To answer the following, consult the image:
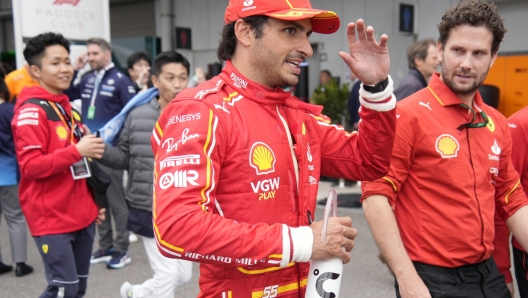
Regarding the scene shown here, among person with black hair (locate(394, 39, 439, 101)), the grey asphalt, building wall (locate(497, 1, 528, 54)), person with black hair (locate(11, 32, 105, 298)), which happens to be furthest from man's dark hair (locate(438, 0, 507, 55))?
building wall (locate(497, 1, 528, 54))

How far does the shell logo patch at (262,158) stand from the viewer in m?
1.89

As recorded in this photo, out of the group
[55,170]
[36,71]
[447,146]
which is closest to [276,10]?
[447,146]

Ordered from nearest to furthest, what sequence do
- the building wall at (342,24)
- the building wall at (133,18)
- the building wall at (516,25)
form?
the building wall at (516,25), the building wall at (342,24), the building wall at (133,18)

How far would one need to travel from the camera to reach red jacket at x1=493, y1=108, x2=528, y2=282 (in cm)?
302

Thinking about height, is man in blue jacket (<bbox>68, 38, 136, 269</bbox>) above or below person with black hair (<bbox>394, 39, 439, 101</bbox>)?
below

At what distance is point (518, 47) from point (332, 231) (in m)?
9.52

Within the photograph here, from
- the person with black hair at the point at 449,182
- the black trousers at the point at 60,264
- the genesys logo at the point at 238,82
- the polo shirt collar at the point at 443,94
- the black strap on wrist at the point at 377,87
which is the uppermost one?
the genesys logo at the point at 238,82

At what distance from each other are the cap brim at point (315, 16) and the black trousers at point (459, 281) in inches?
46.6

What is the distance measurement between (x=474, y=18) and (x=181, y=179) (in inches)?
65.9

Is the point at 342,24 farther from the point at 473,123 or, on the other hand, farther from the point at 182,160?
the point at 182,160

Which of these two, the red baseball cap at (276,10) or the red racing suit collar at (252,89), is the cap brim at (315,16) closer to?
the red baseball cap at (276,10)

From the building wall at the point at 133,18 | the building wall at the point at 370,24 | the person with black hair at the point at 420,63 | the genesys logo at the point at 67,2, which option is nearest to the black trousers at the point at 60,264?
the person with black hair at the point at 420,63

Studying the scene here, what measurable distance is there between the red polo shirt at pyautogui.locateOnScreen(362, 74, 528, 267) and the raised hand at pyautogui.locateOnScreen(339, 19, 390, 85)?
0.53 m

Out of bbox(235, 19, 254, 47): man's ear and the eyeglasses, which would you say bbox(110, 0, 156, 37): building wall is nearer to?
the eyeglasses
